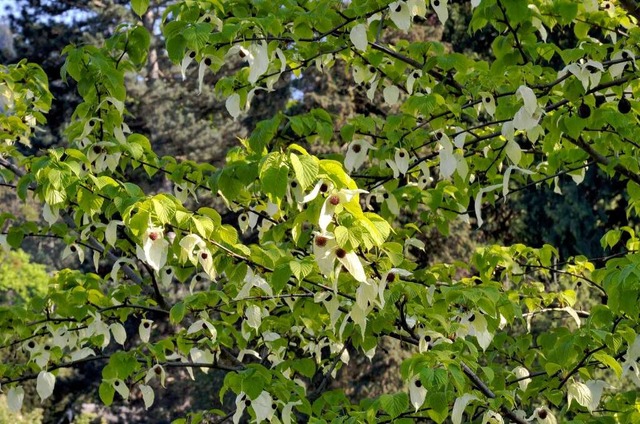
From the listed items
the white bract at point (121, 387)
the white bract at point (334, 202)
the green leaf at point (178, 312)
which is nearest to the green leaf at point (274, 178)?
the white bract at point (334, 202)

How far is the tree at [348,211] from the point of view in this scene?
2.13 m

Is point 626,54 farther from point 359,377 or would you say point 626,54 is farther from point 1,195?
point 1,195

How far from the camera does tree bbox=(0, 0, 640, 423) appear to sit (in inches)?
83.7

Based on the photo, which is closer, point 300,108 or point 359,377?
point 359,377

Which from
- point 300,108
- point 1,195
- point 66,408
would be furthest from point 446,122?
point 1,195

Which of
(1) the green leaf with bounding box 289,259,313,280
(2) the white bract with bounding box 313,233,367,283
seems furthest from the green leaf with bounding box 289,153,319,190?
(1) the green leaf with bounding box 289,259,313,280

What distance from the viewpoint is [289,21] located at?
2.86 m

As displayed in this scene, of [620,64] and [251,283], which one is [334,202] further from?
[620,64]

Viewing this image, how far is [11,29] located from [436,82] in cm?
1625

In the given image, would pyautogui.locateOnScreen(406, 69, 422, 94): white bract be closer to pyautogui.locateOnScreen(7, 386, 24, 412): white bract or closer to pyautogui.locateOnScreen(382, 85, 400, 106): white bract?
pyautogui.locateOnScreen(382, 85, 400, 106): white bract

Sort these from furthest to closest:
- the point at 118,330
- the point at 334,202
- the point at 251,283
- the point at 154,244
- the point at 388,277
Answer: the point at 118,330, the point at 251,283, the point at 388,277, the point at 154,244, the point at 334,202

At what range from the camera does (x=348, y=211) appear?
5.99 ft

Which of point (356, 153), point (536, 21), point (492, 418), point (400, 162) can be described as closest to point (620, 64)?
point (536, 21)

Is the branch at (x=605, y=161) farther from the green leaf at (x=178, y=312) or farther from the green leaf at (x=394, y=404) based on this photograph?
the green leaf at (x=178, y=312)
